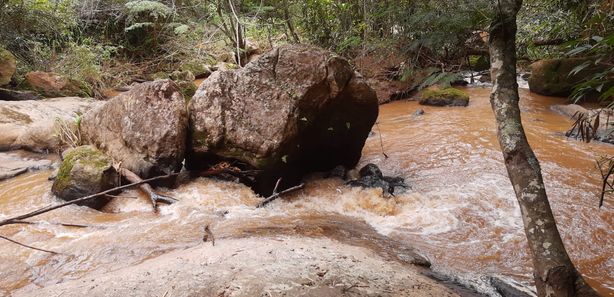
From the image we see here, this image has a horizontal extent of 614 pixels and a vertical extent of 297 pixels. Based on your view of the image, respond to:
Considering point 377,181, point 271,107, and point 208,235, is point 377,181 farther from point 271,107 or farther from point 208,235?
point 208,235

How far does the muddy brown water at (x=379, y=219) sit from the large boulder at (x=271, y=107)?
51 centimetres

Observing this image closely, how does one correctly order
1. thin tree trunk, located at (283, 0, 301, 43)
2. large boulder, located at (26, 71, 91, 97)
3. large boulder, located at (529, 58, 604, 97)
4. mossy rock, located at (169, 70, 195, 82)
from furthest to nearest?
mossy rock, located at (169, 70, 195, 82), large boulder, located at (529, 58, 604, 97), large boulder, located at (26, 71, 91, 97), thin tree trunk, located at (283, 0, 301, 43)

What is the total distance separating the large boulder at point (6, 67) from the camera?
9.25 meters

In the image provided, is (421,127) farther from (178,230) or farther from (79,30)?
(79,30)

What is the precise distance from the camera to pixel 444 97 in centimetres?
1130

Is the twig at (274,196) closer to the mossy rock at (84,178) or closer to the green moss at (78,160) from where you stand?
the mossy rock at (84,178)

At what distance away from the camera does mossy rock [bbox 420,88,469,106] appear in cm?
1107

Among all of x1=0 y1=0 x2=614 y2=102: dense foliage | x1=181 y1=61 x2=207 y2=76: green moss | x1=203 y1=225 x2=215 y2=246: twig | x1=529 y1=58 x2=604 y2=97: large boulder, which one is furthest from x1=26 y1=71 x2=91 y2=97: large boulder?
x1=529 y1=58 x2=604 y2=97: large boulder

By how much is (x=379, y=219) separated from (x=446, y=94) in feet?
25.1

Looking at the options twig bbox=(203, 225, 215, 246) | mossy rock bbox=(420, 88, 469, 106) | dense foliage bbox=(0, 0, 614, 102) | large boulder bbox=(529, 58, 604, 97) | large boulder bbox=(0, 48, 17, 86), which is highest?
dense foliage bbox=(0, 0, 614, 102)

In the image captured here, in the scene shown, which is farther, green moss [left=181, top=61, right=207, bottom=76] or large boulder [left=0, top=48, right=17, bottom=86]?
green moss [left=181, top=61, right=207, bottom=76]

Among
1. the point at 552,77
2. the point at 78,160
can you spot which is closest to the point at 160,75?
the point at 78,160

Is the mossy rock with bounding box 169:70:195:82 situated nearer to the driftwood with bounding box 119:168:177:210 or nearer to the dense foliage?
the dense foliage

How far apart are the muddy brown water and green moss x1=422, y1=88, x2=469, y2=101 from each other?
4.20 m
